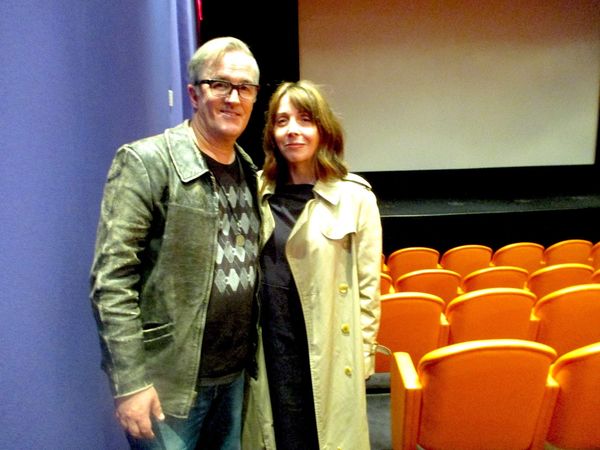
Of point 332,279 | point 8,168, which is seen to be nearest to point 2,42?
point 8,168

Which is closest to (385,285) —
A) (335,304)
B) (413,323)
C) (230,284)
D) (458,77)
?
(413,323)

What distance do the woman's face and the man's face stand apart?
0.25m

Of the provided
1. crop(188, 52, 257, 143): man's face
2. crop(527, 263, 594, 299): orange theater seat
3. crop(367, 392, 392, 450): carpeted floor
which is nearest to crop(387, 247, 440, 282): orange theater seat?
crop(527, 263, 594, 299): orange theater seat

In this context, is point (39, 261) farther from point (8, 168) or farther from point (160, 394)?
point (160, 394)

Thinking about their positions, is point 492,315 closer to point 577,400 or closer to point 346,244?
point 577,400

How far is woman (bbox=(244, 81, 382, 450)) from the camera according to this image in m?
1.45

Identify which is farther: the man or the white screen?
the white screen

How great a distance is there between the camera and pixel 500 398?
1430 mm

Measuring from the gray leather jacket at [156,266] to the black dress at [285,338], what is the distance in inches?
13.1

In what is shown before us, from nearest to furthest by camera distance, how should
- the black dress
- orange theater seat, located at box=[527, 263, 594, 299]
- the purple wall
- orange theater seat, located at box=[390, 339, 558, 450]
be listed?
1. the purple wall
2. orange theater seat, located at box=[390, 339, 558, 450]
3. the black dress
4. orange theater seat, located at box=[527, 263, 594, 299]

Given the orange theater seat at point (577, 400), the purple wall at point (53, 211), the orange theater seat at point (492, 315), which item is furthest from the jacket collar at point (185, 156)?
the orange theater seat at point (492, 315)

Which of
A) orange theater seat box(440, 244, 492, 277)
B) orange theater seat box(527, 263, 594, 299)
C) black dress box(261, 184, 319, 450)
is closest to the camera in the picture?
black dress box(261, 184, 319, 450)

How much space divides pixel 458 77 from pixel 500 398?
6750 millimetres

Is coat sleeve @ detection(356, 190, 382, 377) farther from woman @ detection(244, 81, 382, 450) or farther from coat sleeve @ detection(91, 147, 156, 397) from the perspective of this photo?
coat sleeve @ detection(91, 147, 156, 397)
